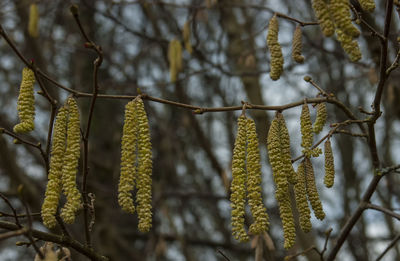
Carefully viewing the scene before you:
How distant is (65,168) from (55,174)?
0.05m

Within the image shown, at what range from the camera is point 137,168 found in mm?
1537

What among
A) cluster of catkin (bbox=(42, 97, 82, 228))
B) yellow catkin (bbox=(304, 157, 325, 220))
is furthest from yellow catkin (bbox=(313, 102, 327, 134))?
cluster of catkin (bbox=(42, 97, 82, 228))

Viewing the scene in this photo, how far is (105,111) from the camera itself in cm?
732

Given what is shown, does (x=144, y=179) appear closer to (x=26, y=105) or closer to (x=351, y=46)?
(x=26, y=105)

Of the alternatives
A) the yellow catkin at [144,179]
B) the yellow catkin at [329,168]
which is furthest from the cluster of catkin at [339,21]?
the yellow catkin at [144,179]

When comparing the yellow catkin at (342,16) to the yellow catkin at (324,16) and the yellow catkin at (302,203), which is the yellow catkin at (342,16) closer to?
the yellow catkin at (324,16)

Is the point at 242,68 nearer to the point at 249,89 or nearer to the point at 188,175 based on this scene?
the point at 249,89

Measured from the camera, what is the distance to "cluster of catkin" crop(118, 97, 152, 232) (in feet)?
4.80

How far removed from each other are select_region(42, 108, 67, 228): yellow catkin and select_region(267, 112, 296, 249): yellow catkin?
0.70 metres

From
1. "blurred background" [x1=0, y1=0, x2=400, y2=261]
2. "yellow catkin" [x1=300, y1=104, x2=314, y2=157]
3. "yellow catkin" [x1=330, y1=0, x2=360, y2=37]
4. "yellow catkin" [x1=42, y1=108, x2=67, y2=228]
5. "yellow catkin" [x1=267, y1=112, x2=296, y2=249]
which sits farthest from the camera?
"blurred background" [x1=0, y1=0, x2=400, y2=261]

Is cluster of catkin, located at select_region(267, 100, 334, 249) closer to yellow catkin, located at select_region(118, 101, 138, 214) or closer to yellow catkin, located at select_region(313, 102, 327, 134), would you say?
yellow catkin, located at select_region(313, 102, 327, 134)

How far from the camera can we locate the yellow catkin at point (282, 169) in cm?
155

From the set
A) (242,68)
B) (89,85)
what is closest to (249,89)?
(242,68)

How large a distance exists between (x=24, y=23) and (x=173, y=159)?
2.96m
